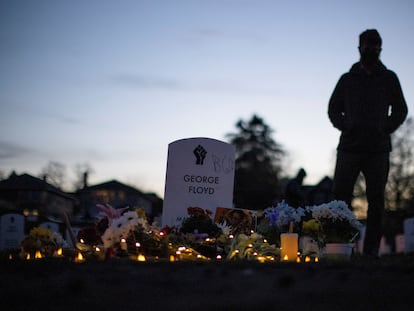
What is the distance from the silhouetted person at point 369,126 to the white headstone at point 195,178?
204 cm

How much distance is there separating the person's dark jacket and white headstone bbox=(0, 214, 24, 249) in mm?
12857

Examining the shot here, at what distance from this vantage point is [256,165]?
5991 centimetres

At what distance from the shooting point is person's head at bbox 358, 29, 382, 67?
6.73m

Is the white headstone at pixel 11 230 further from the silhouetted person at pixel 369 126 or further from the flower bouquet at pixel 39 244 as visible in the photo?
the silhouetted person at pixel 369 126

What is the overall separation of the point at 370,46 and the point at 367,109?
0.68m

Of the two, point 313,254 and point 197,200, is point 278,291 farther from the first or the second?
point 197,200

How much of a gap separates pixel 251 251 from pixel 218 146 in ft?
11.3

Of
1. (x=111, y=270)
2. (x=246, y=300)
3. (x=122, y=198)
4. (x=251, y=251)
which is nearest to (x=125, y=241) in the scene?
(x=251, y=251)

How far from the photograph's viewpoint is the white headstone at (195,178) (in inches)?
332

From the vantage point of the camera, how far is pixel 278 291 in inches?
98.2

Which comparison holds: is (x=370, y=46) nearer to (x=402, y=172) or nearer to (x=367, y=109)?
(x=367, y=109)

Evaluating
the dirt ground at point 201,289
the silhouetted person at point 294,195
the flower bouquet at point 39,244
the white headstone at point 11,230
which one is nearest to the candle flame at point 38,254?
the flower bouquet at point 39,244

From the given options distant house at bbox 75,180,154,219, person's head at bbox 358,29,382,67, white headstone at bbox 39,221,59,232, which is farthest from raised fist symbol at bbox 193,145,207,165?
distant house at bbox 75,180,154,219

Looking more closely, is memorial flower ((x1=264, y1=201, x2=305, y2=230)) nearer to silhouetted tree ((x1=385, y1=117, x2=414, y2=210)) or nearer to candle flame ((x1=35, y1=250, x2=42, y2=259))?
candle flame ((x1=35, y1=250, x2=42, y2=259))
